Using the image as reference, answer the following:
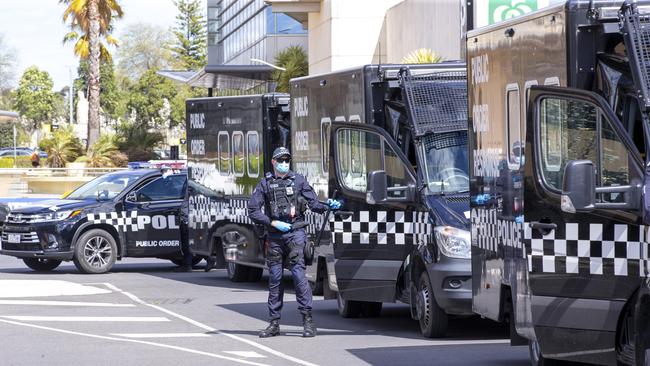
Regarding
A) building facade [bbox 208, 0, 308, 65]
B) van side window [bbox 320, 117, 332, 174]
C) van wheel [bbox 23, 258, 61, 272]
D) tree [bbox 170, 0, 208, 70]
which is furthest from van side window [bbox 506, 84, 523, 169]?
tree [bbox 170, 0, 208, 70]

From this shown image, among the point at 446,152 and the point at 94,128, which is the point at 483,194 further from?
the point at 94,128

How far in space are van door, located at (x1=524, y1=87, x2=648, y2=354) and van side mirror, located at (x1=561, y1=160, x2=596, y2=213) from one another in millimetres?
10

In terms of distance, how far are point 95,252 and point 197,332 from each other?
8298mm

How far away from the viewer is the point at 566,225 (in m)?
8.16

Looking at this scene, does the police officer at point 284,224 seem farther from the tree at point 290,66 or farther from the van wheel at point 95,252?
the tree at point 290,66

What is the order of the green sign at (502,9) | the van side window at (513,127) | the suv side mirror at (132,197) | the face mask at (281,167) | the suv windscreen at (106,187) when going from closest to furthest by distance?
the van side window at (513,127) → the face mask at (281,167) → the green sign at (502,9) → the suv side mirror at (132,197) → the suv windscreen at (106,187)

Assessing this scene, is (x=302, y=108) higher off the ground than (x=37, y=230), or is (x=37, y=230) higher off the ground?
(x=302, y=108)

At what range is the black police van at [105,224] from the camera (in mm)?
21031

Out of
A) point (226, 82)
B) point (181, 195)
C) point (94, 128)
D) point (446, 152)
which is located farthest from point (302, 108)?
point (94, 128)

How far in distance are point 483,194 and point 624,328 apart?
316 centimetres

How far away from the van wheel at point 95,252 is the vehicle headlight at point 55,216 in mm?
376

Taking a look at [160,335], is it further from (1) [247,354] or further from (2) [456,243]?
(2) [456,243]

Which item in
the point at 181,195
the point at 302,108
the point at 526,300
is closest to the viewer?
the point at 526,300

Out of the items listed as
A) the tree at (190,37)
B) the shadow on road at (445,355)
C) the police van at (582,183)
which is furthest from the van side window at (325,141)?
the tree at (190,37)
